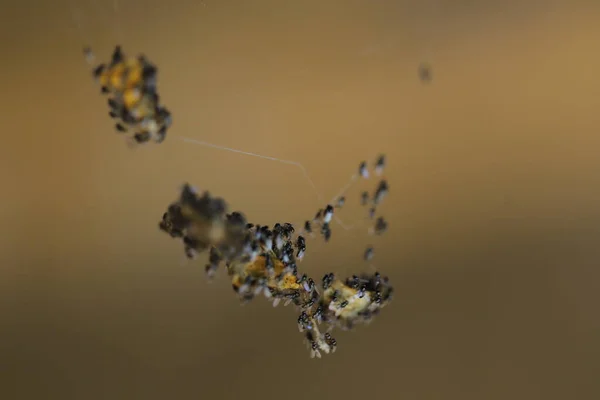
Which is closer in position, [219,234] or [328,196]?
[219,234]

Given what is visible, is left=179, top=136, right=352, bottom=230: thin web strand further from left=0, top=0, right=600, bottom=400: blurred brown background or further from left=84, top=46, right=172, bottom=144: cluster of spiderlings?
left=84, top=46, right=172, bottom=144: cluster of spiderlings

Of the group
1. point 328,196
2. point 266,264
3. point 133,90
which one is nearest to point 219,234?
point 266,264

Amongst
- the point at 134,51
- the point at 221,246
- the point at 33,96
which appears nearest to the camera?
the point at 221,246

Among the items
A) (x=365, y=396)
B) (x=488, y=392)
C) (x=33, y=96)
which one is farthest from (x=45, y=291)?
(x=488, y=392)

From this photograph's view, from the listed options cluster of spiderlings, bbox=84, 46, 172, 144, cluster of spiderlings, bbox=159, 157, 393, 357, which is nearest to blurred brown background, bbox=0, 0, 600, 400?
cluster of spiderlings, bbox=159, 157, 393, 357

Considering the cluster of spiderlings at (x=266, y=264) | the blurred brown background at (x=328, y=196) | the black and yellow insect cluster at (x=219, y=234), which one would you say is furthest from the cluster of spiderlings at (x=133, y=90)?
the blurred brown background at (x=328, y=196)

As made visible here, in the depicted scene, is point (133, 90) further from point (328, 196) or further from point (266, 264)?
point (328, 196)

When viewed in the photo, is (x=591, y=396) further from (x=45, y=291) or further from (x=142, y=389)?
(x=45, y=291)
